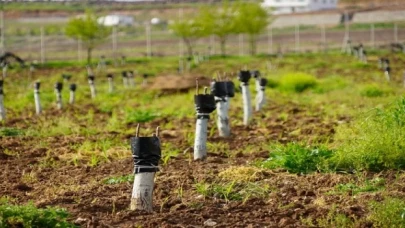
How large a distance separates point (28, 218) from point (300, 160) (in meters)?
3.12

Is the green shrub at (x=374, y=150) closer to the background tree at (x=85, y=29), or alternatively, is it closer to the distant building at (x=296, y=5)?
the background tree at (x=85, y=29)

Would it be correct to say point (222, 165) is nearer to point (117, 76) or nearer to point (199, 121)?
point (199, 121)

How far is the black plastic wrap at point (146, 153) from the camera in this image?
675cm

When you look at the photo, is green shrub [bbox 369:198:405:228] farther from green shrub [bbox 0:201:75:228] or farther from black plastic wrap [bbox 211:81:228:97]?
black plastic wrap [bbox 211:81:228:97]

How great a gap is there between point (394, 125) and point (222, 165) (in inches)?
66.6

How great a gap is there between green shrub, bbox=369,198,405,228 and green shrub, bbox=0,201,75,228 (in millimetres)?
2019

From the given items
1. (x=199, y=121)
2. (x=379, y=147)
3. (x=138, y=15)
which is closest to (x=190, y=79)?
(x=199, y=121)

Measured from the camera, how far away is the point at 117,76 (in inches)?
1261

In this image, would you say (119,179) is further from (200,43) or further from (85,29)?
(200,43)

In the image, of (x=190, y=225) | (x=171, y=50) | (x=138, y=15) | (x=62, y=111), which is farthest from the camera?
(x=138, y=15)

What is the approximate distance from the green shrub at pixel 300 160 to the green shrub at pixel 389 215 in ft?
6.82

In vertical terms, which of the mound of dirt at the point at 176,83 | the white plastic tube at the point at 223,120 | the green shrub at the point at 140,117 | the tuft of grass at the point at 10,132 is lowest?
the mound of dirt at the point at 176,83

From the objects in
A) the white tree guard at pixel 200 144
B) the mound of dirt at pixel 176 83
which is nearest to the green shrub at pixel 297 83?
the mound of dirt at pixel 176 83

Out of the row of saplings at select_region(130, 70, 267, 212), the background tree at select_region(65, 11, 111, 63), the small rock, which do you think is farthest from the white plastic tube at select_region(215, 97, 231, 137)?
the background tree at select_region(65, 11, 111, 63)
